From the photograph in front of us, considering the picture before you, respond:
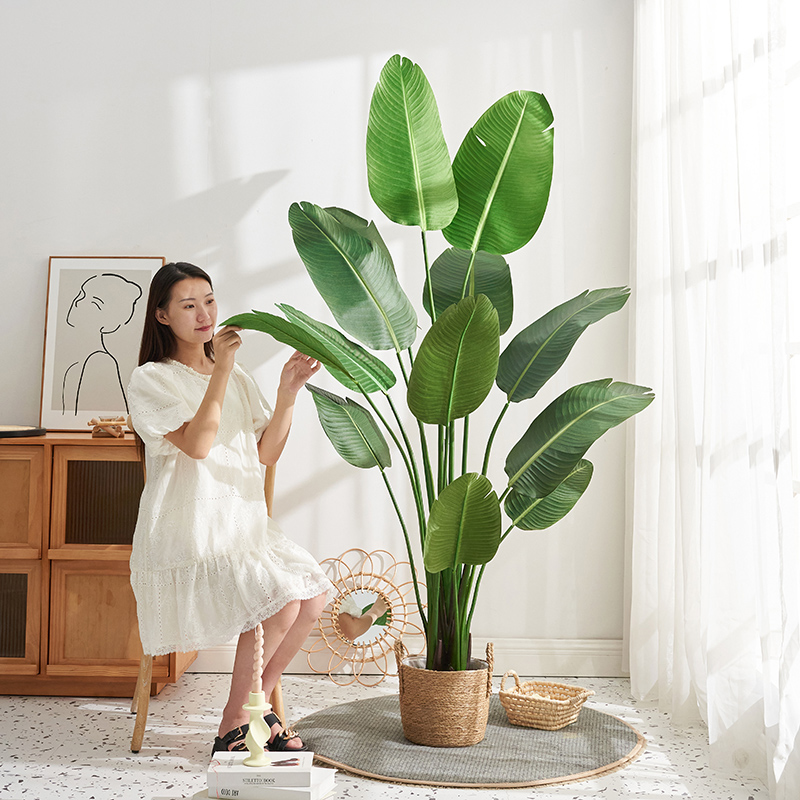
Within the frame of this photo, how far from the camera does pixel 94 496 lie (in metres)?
2.51

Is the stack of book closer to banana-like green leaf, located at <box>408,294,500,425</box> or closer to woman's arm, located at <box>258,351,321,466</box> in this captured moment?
banana-like green leaf, located at <box>408,294,500,425</box>

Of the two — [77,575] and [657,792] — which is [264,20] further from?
[657,792]

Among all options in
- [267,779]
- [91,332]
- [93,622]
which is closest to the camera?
[267,779]

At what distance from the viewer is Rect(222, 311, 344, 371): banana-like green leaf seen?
1.73 meters

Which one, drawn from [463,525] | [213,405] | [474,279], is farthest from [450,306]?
[213,405]

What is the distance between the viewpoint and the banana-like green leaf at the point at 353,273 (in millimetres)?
1961

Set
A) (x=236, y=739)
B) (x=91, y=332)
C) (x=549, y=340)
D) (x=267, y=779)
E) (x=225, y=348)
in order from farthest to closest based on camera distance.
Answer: (x=91, y=332) → (x=549, y=340) → (x=225, y=348) → (x=236, y=739) → (x=267, y=779)

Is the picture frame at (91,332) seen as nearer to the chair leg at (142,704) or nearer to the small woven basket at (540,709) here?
the chair leg at (142,704)

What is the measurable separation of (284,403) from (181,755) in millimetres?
901

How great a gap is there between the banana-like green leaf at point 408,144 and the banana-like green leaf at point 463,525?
653 mm

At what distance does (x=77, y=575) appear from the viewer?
247 centimetres

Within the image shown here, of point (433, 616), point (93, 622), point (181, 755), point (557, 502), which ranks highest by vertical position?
point (557, 502)

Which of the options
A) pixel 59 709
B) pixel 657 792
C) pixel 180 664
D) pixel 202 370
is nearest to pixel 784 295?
pixel 657 792

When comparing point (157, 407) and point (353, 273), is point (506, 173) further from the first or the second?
point (157, 407)
